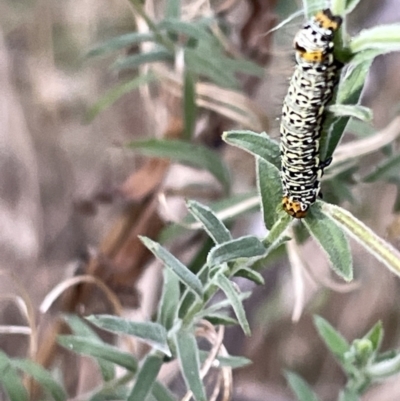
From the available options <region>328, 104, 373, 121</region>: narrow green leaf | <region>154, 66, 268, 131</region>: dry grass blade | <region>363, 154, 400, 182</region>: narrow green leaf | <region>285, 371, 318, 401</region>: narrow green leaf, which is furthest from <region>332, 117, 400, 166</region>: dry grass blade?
<region>328, 104, 373, 121</region>: narrow green leaf

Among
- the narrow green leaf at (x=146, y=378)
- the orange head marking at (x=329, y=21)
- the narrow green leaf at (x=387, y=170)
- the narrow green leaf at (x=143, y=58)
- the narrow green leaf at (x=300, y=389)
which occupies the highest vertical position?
the orange head marking at (x=329, y=21)

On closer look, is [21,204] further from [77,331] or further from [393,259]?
[393,259]

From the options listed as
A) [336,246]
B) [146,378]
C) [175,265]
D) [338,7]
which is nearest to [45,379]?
[146,378]

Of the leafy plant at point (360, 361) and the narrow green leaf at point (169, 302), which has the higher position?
the narrow green leaf at point (169, 302)

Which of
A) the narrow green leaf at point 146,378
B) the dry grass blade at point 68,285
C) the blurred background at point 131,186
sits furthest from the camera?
the blurred background at point 131,186

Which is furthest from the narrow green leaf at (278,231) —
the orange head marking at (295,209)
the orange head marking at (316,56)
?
the orange head marking at (316,56)

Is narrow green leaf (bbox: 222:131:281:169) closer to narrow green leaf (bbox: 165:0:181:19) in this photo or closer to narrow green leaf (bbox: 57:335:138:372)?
narrow green leaf (bbox: 57:335:138:372)

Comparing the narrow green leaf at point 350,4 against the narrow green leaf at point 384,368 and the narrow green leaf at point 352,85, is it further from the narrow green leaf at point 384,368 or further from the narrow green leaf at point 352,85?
the narrow green leaf at point 384,368
